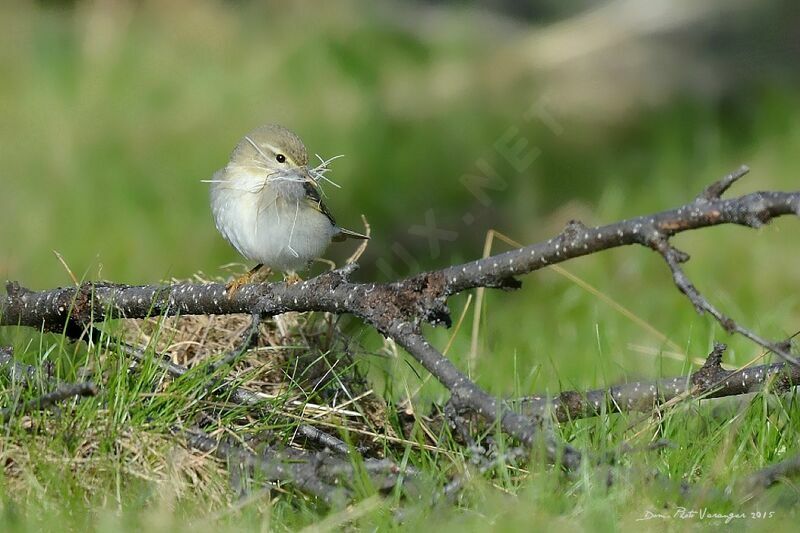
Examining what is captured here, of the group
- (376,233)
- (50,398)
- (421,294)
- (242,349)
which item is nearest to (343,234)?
(242,349)

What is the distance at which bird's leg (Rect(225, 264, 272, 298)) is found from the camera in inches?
142

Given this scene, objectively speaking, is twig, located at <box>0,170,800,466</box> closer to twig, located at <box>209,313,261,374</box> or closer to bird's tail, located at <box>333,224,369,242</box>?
twig, located at <box>209,313,261,374</box>

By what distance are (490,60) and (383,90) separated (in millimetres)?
1185

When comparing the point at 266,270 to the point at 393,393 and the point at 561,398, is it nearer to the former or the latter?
the point at 393,393

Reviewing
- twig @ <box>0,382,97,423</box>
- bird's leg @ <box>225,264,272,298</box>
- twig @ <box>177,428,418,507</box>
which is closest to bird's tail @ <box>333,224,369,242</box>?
bird's leg @ <box>225,264,272,298</box>

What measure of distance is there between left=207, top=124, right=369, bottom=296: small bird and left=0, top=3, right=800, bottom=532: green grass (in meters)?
0.39

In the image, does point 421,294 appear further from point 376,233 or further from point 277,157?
point 376,233

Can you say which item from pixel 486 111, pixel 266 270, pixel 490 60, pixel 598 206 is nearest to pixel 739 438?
pixel 266 270

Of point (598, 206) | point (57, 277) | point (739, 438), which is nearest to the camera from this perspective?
point (739, 438)

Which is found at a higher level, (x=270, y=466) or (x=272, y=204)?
(x=272, y=204)

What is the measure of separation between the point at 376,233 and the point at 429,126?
1.78 m

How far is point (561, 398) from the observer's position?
3625 millimetres

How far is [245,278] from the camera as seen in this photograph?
4.43m

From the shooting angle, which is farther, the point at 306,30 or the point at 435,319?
the point at 306,30
